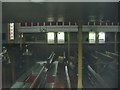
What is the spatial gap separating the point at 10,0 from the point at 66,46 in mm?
7564

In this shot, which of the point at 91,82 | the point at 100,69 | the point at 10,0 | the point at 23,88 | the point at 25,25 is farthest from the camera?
the point at 25,25

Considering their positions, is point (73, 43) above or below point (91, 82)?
above

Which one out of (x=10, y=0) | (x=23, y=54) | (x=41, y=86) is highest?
(x=10, y=0)

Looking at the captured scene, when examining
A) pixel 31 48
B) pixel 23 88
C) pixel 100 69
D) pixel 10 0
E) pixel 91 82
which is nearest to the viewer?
pixel 10 0

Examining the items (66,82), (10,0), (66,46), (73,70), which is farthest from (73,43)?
(10,0)

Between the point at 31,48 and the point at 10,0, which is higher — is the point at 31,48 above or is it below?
below

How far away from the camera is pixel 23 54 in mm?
7812

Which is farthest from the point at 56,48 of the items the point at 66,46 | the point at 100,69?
the point at 100,69

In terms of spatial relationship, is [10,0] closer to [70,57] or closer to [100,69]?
[100,69]

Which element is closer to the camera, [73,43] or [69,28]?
[69,28]

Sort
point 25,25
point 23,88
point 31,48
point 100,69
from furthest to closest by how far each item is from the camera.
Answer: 1. point 31,48
2. point 25,25
3. point 100,69
4. point 23,88

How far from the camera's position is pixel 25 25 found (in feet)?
24.8

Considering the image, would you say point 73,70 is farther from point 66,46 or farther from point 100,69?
point 66,46

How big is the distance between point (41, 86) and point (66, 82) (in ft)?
2.07
